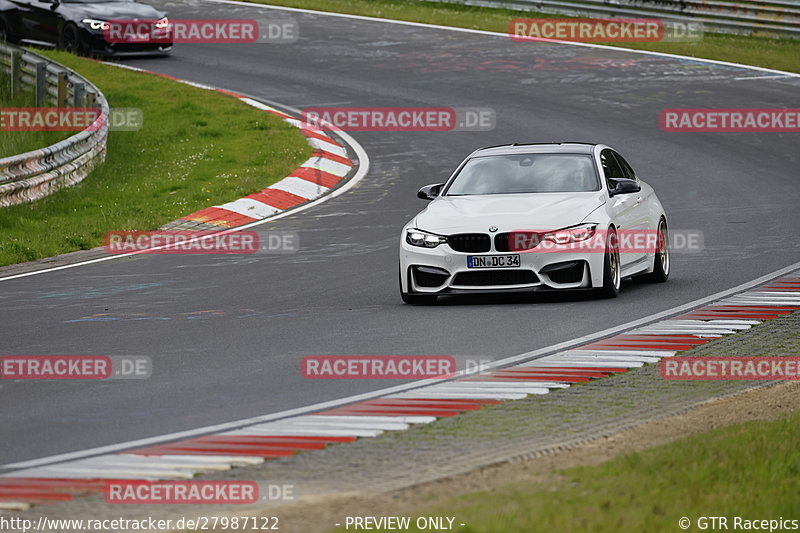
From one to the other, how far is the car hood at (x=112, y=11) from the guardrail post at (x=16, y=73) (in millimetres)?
3143

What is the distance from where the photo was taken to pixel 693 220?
18.1 metres

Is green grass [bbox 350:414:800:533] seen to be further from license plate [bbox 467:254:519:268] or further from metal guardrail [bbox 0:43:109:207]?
metal guardrail [bbox 0:43:109:207]

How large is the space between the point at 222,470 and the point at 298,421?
3.91 ft

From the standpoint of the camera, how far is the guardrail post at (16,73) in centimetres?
2795

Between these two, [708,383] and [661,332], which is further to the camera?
[661,332]

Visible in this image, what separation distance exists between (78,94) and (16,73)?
12.8ft

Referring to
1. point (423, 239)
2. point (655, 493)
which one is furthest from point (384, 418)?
point (423, 239)

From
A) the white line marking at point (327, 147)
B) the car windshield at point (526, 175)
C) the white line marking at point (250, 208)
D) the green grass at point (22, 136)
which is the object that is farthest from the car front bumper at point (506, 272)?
the green grass at point (22, 136)

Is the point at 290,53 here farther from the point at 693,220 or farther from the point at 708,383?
the point at 708,383

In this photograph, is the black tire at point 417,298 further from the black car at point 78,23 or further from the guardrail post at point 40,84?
the black car at point 78,23

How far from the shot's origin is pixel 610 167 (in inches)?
570

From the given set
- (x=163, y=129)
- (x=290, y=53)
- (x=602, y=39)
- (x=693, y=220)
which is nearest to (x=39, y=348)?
(x=693, y=220)

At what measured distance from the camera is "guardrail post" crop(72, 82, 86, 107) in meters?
24.8

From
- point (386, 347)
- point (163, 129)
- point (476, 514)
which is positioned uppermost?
point (476, 514)
